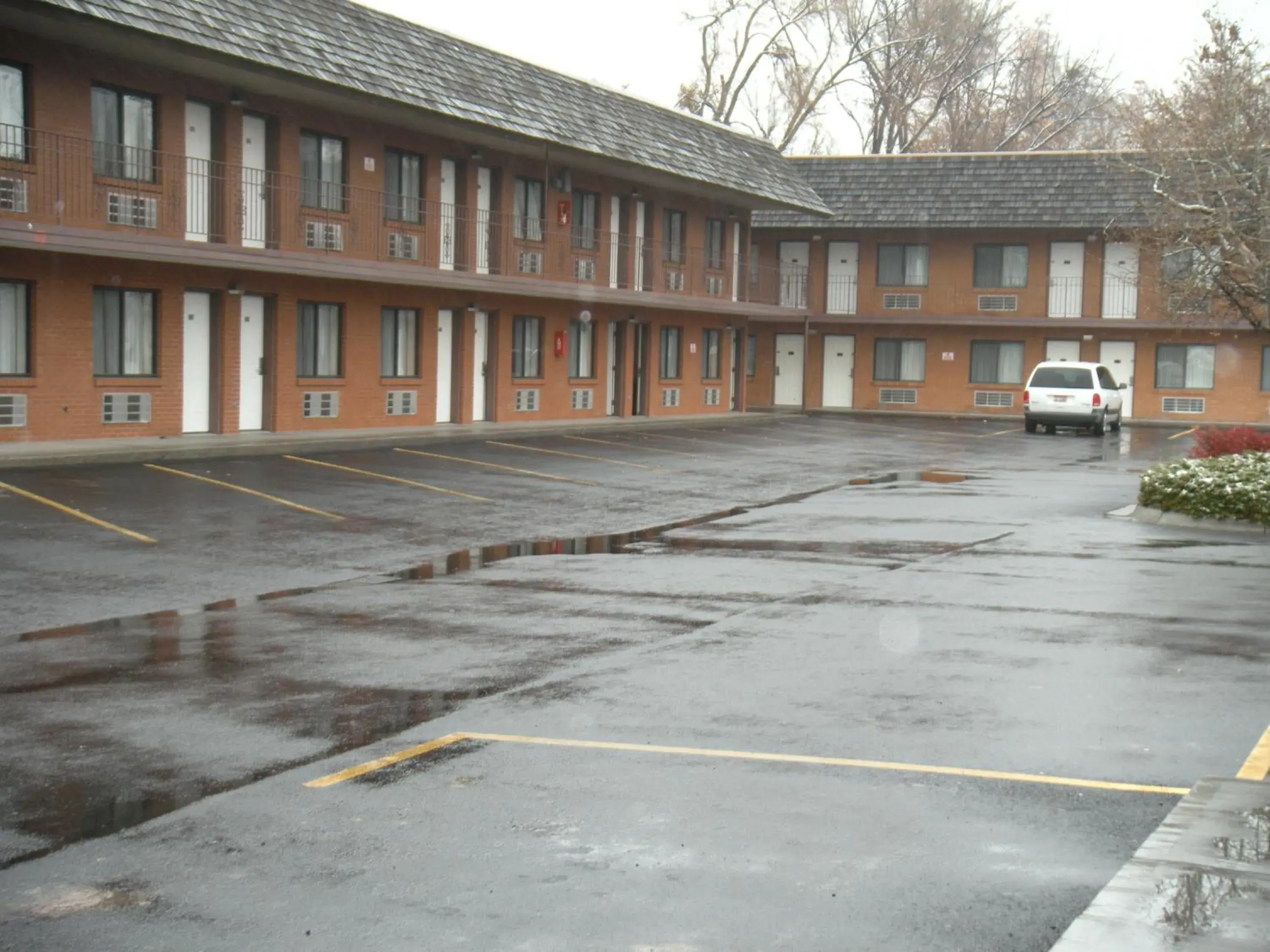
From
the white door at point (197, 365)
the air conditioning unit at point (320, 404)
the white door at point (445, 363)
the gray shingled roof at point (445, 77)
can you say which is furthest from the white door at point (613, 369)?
→ the white door at point (197, 365)

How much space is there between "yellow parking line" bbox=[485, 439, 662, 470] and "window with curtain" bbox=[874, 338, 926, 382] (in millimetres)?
24690

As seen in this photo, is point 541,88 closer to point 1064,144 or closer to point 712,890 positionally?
point 712,890

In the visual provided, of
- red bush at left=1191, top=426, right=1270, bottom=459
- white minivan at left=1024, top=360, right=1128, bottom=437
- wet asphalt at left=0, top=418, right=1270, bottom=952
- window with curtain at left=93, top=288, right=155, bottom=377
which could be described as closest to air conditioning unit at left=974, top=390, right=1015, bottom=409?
white minivan at left=1024, top=360, right=1128, bottom=437

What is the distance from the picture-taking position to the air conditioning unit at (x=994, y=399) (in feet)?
167

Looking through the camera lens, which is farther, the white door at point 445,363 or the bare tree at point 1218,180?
the white door at point 445,363

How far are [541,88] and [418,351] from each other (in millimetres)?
6711

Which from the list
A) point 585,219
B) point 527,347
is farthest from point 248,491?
point 585,219

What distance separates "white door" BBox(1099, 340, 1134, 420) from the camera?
49.8 metres

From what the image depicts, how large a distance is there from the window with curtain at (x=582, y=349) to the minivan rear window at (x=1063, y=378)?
1174 cm

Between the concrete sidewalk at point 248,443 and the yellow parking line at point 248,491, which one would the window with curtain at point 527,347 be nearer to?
the concrete sidewalk at point 248,443

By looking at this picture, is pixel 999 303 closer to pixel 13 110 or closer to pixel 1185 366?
pixel 1185 366

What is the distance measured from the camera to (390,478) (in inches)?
895

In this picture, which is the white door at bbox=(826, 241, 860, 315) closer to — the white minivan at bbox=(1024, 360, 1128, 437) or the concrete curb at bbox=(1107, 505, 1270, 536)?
the white minivan at bbox=(1024, 360, 1128, 437)

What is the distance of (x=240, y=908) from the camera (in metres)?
5.61
